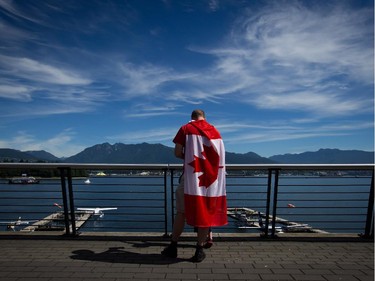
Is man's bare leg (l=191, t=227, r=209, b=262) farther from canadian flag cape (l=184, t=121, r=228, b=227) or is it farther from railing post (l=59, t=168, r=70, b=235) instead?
railing post (l=59, t=168, r=70, b=235)

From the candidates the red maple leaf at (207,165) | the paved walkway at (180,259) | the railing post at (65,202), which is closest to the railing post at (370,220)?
the paved walkway at (180,259)

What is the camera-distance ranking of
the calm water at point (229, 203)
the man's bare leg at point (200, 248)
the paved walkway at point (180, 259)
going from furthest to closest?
the calm water at point (229, 203), the man's bare leg at point (200, 248), the paved walkway at point (180, 259)

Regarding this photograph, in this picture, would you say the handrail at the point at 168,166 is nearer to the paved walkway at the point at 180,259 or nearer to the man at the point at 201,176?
the man at the point at 201,176

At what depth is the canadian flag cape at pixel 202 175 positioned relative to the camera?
3980 mm

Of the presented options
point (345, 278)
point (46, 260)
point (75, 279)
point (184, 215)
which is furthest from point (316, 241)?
point (46, 260)

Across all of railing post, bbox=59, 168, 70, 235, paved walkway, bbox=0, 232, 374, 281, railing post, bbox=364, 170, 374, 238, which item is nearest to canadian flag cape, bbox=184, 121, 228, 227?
paved walkway, bbox=0, 232, 374, 281

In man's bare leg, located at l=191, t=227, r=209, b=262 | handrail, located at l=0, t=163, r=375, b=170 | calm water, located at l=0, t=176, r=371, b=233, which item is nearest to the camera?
man's bare leg, located at l=191, t=227, r=209, b=262

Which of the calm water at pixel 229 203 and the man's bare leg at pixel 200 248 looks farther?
the calm water at pixel 229 203

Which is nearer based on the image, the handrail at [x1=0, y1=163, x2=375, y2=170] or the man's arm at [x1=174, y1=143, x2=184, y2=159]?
the man's arm at [x1=174, y1=143, x2=184, y2=159]

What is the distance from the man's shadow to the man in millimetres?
144

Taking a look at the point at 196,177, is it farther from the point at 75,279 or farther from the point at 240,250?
the point at 75,279

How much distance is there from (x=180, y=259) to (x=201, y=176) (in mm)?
1115

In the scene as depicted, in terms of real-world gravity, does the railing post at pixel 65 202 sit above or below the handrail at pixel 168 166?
below

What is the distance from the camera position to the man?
13.1ft
